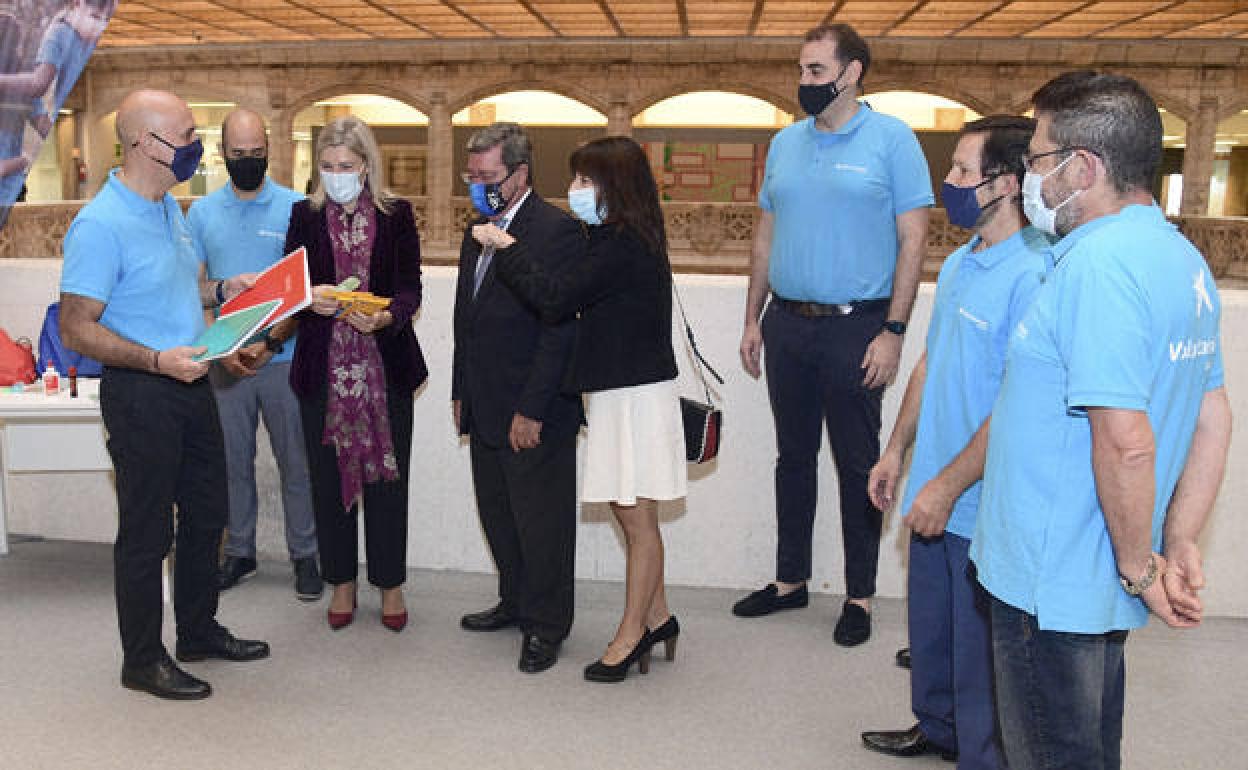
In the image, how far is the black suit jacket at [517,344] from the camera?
324 centimetres

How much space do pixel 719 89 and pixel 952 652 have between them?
1591cm

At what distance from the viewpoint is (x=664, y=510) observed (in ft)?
13.9

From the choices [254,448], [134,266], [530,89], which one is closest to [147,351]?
[134,266]

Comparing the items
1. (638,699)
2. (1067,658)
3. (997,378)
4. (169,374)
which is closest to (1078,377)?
(1067,658)

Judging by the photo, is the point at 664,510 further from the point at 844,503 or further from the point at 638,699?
the point at 638,699

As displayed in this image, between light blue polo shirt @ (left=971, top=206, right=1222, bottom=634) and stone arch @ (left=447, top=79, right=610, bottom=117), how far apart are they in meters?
16.5

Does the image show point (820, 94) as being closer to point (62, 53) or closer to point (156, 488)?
point (156, 488)

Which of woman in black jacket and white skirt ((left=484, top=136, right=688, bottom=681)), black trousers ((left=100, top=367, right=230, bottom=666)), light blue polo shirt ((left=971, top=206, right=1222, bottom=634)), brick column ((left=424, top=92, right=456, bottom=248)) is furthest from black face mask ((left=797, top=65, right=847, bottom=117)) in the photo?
brick column ((left=424, top=92, right=456, bottom=248))

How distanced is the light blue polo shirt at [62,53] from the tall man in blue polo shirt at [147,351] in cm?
94

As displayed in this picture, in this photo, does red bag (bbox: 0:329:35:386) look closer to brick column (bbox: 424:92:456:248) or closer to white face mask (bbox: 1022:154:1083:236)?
white face mask (bbox: 1022:154:1083:236)

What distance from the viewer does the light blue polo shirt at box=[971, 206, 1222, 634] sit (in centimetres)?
165

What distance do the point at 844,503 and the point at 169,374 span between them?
232cm

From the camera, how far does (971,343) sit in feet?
7.87

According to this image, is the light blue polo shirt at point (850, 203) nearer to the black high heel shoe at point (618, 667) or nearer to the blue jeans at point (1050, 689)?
the black high heel shoe at point (618, 667)
